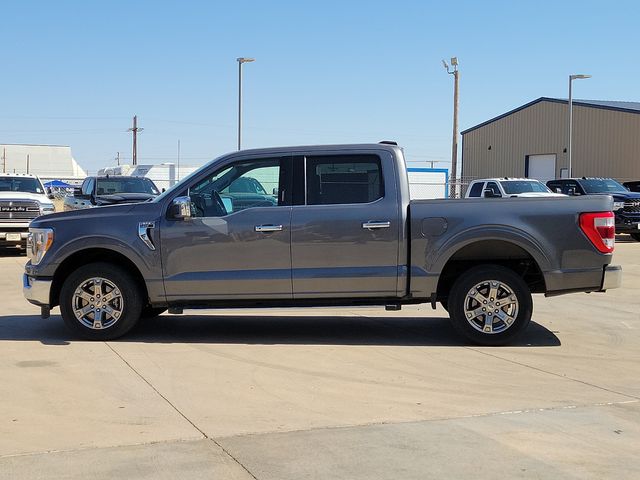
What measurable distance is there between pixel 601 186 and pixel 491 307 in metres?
18.6

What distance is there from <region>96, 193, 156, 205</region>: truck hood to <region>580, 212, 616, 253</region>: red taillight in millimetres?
12102

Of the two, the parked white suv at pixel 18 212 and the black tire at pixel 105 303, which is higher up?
the parked white suv at pixel 18 212

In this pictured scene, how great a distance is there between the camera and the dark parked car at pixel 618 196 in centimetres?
2369

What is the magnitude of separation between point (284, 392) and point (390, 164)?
115 inches

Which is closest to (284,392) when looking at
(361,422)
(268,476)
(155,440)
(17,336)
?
(361,422)

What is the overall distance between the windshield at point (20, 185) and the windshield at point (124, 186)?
1.50 m

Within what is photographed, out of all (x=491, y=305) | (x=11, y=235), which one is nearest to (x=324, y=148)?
(x=491, y=305)

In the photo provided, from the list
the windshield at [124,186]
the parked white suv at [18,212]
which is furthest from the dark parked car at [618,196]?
the parked white suv at [18,212]

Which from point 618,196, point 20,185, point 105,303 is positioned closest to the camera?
point 105,303

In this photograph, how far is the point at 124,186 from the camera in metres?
20.2

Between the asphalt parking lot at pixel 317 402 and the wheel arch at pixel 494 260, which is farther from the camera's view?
the wheel arch at pixel 494 260

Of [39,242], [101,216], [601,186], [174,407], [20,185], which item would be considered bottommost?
[174,407]

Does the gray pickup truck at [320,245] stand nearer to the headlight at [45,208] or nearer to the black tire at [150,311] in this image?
the black tire at [150,311]

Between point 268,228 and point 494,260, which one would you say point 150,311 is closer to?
point 268,228
